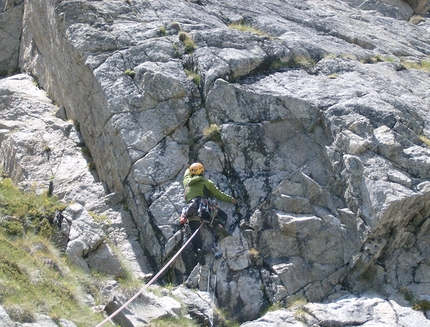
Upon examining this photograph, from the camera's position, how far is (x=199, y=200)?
14.7m

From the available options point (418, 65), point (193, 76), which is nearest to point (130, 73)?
point (193, 76)

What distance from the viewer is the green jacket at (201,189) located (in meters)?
14.9

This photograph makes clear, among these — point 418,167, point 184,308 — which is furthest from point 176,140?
point 418,167

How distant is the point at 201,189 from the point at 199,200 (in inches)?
16.1

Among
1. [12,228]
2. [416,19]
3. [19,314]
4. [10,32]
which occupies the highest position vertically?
[416,19]

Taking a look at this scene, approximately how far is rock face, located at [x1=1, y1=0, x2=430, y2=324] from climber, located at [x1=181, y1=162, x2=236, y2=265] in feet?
1.22

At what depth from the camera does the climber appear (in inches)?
566

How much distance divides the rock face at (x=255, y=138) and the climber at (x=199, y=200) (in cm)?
37

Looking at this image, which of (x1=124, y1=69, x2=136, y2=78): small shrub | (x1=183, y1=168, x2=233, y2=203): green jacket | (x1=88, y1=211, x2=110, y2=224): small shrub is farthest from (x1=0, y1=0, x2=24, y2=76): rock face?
(x1=183, y1=168, x2=233, y2=203): green jacket

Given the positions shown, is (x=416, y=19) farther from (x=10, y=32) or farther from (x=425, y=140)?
(x=10, y=32)

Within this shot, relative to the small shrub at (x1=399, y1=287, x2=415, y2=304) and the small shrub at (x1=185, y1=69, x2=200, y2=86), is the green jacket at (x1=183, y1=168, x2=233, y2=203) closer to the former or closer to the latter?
the small shrub at (x1=185, y1=69, x2=200, y2=86)

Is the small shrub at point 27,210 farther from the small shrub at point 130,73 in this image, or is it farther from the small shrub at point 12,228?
the small shrub at point 130,73

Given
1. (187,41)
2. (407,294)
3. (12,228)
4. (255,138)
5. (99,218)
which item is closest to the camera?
(407,294)

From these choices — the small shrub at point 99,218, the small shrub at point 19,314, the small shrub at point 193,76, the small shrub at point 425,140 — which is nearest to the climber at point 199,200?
the small shrub at point 99,218
